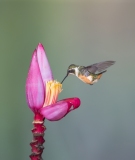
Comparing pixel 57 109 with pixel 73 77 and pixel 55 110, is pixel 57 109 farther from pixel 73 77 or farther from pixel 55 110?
pixel 73 77

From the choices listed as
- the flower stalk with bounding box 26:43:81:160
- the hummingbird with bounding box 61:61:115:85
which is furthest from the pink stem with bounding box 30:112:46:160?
the hummingbird with bounding box 61:61:115:85

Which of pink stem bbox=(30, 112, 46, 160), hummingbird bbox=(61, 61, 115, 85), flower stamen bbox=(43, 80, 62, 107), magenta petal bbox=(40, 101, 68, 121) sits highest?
hummingbird bbox=(61, 61, 115, 85)

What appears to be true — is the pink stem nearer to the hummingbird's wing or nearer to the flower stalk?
the flower stalk

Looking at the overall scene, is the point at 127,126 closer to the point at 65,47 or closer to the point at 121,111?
the point at 121,111

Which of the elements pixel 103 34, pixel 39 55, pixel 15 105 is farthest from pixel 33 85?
pixel 103 34

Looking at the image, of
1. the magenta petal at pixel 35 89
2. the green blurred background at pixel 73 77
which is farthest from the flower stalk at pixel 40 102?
the green blurred background at pixel 73 77

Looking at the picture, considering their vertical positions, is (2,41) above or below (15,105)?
above

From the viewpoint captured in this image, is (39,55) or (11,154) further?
(11,154)

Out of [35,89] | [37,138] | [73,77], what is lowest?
[37,138]

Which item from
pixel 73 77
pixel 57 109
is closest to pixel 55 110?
pixel 57 109
